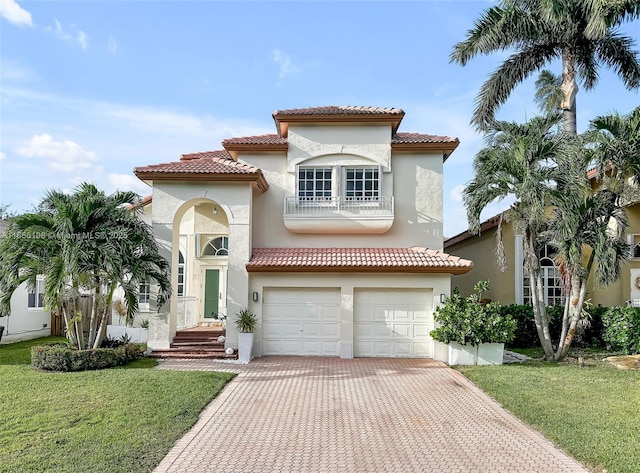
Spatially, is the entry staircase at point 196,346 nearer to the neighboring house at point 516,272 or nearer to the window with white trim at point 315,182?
the window with white trim at point 315,182

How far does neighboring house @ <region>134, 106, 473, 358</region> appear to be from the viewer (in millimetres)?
16734

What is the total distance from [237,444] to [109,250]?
7635mm

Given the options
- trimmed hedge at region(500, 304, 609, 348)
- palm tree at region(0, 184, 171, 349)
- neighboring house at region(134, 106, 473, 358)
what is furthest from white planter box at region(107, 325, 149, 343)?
trimmed hedge at region(500, 304, 609, 348)

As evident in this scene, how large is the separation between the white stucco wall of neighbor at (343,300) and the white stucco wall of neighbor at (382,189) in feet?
6.23

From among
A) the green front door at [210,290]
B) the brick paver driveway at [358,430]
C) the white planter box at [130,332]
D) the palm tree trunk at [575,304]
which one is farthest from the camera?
the green front door at [210,290]

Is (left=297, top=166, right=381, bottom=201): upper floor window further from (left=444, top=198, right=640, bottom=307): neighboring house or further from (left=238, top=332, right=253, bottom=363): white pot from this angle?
(left=238, top=332, right=253, bottom=363): white pot

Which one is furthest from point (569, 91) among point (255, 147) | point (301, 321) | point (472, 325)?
point (301, 321)

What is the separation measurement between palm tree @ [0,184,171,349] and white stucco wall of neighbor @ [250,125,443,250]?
498 cm

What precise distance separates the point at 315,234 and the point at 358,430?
396 inches

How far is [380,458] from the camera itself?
7.84m

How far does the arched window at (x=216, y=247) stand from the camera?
20641 mm

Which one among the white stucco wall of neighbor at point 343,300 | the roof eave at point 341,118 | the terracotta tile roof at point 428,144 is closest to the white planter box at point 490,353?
the white stucco wall of neighbor at point 343,300

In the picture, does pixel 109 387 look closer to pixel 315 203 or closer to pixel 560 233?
pixel 315 203

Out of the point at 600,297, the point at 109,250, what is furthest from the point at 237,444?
the point at 600,297
